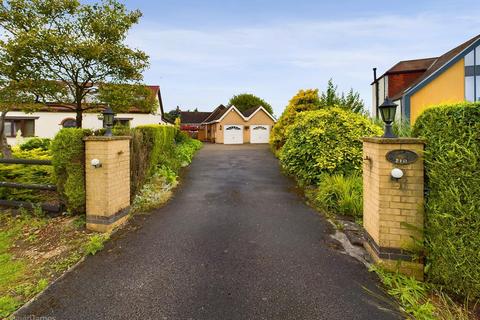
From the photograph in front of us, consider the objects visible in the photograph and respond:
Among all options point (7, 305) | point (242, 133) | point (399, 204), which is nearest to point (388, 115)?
point (399, 204)

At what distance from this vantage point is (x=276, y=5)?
902 cm

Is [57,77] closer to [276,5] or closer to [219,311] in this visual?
[276,5]

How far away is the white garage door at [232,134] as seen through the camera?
95.0 ft

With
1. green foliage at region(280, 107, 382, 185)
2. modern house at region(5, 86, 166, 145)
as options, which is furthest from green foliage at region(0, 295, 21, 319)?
modern house at region(5, 86, 166, 145)

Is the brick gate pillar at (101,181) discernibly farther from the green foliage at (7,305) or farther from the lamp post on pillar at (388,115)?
the lamp post on pillar at (388,115)

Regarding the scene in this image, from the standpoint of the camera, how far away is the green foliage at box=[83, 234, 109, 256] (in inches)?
145

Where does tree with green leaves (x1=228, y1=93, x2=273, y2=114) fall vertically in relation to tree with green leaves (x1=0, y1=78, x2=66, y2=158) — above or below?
above

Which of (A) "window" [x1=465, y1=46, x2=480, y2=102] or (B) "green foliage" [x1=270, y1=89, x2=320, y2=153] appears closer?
(B) "green foliage" [x1=270, y1=89, x2=320, y2=153]

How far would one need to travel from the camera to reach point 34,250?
3914 millimetres

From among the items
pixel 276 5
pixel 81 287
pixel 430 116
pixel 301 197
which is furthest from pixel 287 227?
pixel 276 5

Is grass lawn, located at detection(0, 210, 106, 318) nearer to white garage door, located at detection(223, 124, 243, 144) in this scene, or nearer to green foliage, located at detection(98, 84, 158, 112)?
green foliage, located at detection(98, 84, 158, 112)

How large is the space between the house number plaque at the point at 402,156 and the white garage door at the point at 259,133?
1043 inches

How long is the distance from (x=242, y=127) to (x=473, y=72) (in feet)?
66.3

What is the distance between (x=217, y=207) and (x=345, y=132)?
15.3 feet
